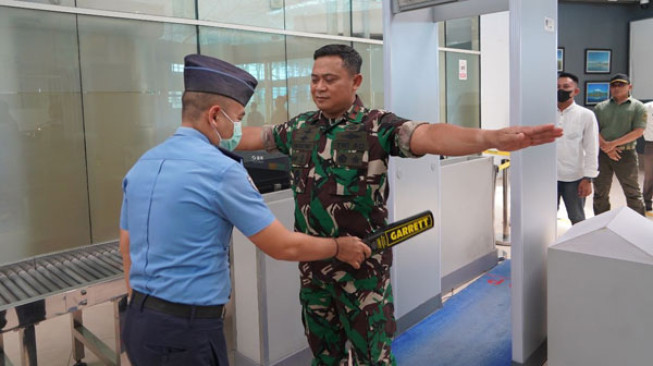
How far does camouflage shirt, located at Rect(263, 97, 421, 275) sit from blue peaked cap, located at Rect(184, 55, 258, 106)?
56 cm

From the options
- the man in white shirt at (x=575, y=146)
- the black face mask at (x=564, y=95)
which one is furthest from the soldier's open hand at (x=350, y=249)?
the black face mask at (x=564, y=95)

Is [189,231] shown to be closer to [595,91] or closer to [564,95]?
[564,95]

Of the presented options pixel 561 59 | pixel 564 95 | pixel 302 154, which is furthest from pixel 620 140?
pixel 561 59

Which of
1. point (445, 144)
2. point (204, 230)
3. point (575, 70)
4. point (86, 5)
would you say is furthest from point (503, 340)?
point (575, 70)

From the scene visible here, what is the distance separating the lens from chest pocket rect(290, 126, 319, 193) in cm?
204

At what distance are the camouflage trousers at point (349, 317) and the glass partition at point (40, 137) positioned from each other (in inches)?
132

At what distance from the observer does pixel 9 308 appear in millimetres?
1752

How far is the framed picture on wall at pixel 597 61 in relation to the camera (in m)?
11.3

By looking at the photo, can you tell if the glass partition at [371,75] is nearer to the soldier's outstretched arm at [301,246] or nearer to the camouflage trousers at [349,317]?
the camouflage trousers at [349,317]

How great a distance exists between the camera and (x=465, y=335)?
330 cm

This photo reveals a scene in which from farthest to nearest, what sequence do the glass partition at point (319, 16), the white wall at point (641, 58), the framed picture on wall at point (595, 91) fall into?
the framed picture on wall at point (595, 91), the white wall at point (641, 58), the glass partition at point (319, 16)

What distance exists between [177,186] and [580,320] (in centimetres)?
207

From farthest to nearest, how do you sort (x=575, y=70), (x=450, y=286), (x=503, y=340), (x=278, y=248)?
(x=575, y=70)
(x=450, y=286)
(x=503, y=340)
(x=278, y=248)

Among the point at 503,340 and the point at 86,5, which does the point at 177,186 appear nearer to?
the point at 503,340
